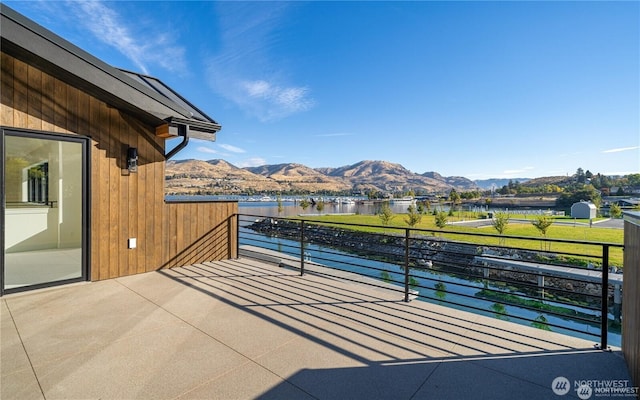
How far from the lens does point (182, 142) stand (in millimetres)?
4371

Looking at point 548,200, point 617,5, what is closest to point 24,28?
point 617,5

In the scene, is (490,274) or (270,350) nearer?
(270,350)

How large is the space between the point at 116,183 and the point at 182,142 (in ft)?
3.44

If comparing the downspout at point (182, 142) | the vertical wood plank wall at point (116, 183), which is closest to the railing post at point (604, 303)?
the downspout at point (182, 142)

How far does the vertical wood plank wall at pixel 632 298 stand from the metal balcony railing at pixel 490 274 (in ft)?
0.36

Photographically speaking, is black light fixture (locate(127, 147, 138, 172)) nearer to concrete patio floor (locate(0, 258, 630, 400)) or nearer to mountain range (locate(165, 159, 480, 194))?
concrete patio floor (locate(0, 258, 630, 400))

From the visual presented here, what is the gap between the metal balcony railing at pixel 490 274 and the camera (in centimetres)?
236

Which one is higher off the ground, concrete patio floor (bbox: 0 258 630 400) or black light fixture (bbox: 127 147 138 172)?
black light fixture (bbox: 127 147 138 172)

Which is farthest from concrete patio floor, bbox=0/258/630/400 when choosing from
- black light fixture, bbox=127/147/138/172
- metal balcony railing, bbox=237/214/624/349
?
black light fixture, bbox=127/147/138/172

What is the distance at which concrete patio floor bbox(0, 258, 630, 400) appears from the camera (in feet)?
5.81

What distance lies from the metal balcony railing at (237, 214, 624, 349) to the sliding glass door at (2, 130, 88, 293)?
7.52 ft

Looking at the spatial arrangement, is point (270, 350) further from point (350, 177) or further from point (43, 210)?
point (350, 177)

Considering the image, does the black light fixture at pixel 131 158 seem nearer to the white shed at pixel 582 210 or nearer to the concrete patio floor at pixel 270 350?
the concrete patio floor at pixel 270 350

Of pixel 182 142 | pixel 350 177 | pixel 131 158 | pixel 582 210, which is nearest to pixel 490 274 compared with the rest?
pixel 182 142
